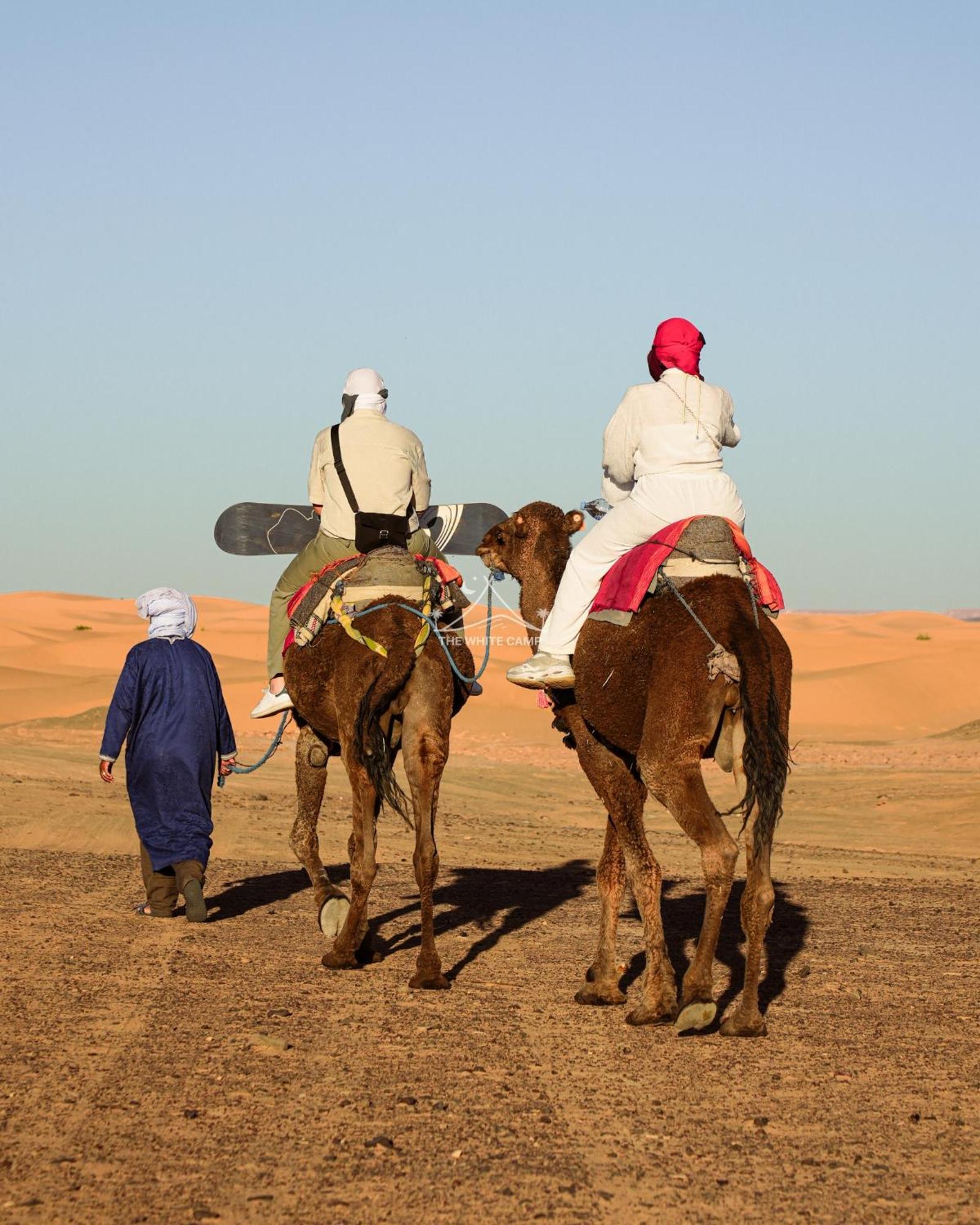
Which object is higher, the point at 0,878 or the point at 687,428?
the point at 687,428

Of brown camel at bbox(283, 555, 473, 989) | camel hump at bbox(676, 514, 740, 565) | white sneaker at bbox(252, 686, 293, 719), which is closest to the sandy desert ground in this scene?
brown camel at bbox(283, 555, 473, 989)

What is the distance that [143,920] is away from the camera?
1094cm

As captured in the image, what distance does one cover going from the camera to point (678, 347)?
855cm

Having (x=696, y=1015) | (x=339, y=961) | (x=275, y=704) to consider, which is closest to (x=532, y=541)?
(x=275, y=704)

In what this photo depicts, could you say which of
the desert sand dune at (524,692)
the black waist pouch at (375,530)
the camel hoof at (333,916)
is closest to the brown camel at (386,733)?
the camel hoof at (333,916)

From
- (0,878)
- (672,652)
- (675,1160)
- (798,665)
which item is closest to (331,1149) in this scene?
(675,1160)

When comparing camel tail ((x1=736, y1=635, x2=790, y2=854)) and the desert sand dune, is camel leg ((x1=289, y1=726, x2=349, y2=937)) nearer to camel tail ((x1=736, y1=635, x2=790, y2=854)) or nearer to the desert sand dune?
camel tail ((x1=736, y1=635, x2=790, y2=854))

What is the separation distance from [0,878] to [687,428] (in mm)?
6969

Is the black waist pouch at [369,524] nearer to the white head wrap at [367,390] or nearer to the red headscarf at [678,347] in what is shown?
the white head wrap at [367,390]

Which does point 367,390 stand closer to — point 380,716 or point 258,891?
point 380,716

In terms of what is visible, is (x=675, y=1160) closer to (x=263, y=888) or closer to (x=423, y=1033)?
(x=423, y=1033)

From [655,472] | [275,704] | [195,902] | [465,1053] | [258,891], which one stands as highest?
[655,472]

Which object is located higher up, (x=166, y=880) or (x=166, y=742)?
(x=166, y=742)

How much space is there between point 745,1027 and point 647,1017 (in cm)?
51
